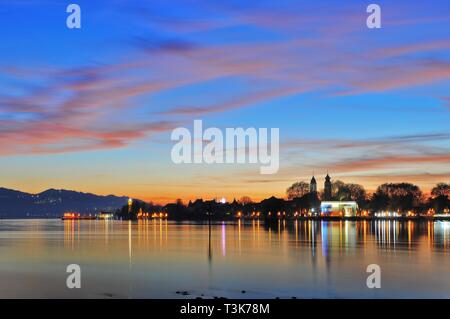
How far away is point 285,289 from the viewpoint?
137 feet

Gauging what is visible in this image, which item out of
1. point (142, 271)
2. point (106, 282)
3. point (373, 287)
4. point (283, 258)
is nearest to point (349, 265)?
point (283, 258)

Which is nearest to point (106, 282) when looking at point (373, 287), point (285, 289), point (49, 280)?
point (49, 280)

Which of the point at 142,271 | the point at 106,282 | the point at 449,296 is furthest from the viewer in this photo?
the point at 142,271

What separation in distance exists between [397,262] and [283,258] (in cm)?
1198

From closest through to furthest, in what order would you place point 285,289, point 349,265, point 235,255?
point 285,289, point 349,265, point 235,255

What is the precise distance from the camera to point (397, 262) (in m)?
59.8

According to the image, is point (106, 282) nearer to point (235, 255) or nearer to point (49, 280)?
point (49, 280)

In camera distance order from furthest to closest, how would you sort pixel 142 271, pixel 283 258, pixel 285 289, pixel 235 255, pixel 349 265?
1. pixel 235 255
2. pixel 283 258
3. pixel 349 265
4. pixel 142 271
5. pixel 285 289

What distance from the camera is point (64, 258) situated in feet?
227

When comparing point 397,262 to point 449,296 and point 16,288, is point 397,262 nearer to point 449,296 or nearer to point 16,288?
point 449,296

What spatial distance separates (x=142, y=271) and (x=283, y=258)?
1794 cm
